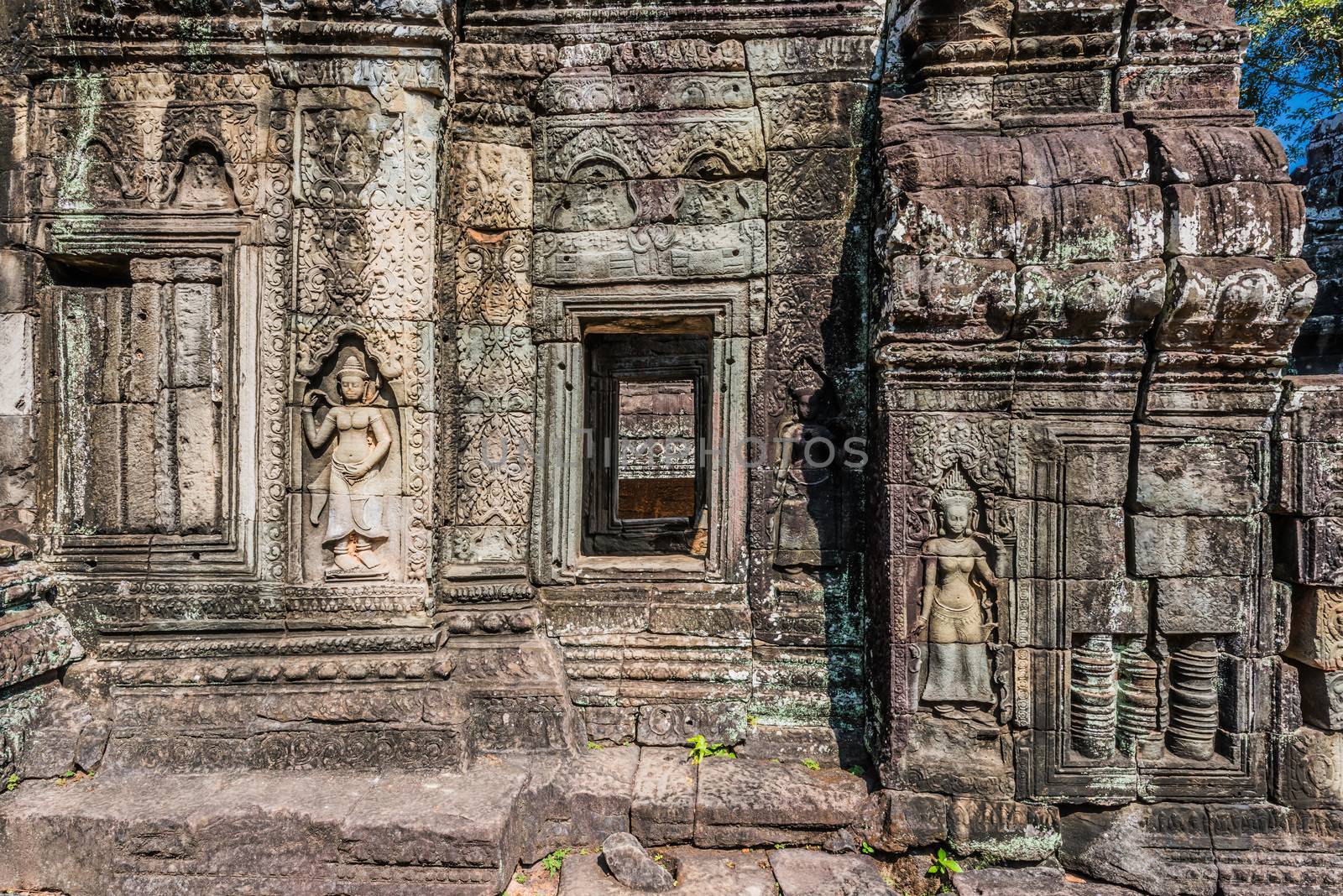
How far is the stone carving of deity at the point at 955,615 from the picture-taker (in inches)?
132

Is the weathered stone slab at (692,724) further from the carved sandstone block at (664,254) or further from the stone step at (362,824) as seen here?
the carved sandstone block at (664,254)

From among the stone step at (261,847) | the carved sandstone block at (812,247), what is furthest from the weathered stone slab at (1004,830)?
the carved sandstone block at (812,247)

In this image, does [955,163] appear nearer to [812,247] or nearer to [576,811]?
[812,247]

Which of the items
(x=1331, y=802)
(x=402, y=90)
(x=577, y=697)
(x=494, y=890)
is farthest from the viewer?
(x=577, y=697)

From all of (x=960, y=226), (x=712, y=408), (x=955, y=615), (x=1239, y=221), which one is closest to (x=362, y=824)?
(x=712, y=408)

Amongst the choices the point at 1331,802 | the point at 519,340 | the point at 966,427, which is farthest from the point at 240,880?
the point at 1331,802

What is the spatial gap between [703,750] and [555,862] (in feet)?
3.24

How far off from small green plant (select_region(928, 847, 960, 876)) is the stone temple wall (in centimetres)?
17

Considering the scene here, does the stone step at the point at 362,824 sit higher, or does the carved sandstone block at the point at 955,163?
the carved sandstone block at the point at 955,163

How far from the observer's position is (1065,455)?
11.0 ft

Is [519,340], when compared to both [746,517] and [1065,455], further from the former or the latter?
[1065,455]

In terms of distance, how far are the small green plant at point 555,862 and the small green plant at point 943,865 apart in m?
1.79

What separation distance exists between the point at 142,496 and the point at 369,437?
4.50ft

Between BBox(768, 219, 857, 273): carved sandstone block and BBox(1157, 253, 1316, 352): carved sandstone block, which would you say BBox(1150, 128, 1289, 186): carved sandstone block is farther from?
BBox(768, 219, 857, 273): carved sandstone block
